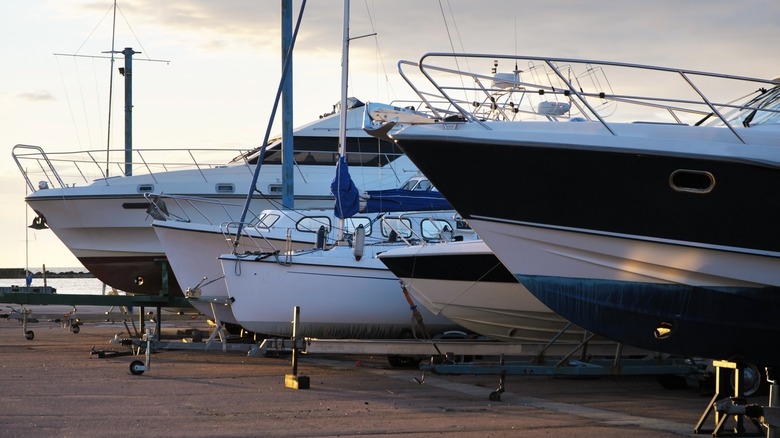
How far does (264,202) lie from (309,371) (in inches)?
333

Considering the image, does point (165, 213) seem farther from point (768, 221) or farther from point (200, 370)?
point (768, 221)

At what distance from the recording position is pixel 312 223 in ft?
59.5

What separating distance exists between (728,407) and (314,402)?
4.27 metres

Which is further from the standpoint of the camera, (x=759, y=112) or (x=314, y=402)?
(x=314, y=402)

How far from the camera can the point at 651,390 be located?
12.8 m

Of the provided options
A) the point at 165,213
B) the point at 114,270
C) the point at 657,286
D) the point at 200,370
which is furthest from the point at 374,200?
the point at 657,286

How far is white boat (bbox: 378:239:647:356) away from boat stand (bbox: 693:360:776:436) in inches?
130

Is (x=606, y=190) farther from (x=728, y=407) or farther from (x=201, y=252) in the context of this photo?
(x=201, y=252)

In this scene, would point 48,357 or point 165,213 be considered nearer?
point 48,357

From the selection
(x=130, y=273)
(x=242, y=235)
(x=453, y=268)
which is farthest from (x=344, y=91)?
(x=130, y=273)

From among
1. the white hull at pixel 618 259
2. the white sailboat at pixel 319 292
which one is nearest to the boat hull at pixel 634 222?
the white hull at pixel 618 259

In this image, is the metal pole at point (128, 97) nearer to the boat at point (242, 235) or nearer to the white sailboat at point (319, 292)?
the boat at point (242, 235)

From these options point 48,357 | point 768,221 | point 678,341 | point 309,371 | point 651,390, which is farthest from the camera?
point 48,357

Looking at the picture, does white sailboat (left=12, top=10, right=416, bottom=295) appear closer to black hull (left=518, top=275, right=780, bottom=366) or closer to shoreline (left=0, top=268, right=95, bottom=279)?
black hull (left=518, top=275, right=780, bottom=366)
